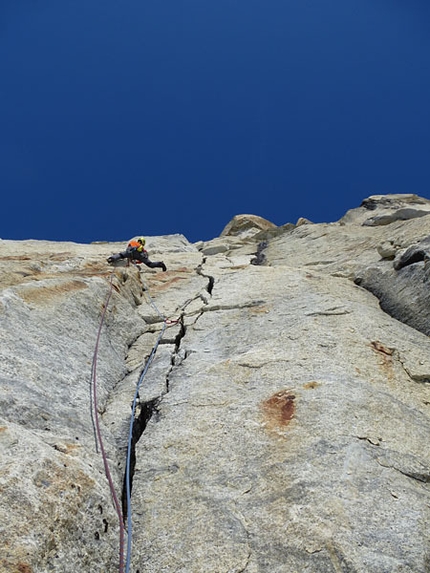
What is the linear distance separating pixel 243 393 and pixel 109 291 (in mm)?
4712

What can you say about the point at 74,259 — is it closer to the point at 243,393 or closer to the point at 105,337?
the point at 105,337

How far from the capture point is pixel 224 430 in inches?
209

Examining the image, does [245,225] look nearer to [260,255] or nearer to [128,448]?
[260,255]

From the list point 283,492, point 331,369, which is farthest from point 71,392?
point 331,369

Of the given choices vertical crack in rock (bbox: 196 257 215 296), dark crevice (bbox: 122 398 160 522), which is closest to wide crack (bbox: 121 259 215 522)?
dark crevice (bbox: 122 398 160 522)

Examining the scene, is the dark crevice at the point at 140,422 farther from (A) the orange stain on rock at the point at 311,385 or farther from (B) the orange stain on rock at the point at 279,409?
(A) the orange stain on rock at the point at 311,385

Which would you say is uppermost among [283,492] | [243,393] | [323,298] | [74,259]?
[74,259]

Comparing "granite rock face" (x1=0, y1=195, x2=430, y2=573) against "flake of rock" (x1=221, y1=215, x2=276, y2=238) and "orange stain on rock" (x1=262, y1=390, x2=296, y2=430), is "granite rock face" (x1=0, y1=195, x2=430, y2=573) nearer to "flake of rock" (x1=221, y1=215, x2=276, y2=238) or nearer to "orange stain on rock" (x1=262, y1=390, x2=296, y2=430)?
"orange stain on rock" (x1=262, y1=390, x2=296, y2=430)

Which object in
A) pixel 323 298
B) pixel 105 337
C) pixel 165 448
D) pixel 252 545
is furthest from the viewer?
pixel 323 298

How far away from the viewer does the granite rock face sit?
3.76 m

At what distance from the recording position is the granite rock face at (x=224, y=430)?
376cm

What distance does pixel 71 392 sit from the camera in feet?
19.3

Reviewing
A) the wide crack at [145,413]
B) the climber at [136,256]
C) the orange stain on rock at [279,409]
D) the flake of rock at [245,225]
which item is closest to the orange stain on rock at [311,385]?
the orange stain on rock at [279,409]

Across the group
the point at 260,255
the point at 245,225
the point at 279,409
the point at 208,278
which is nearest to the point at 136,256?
the point at 208,278
